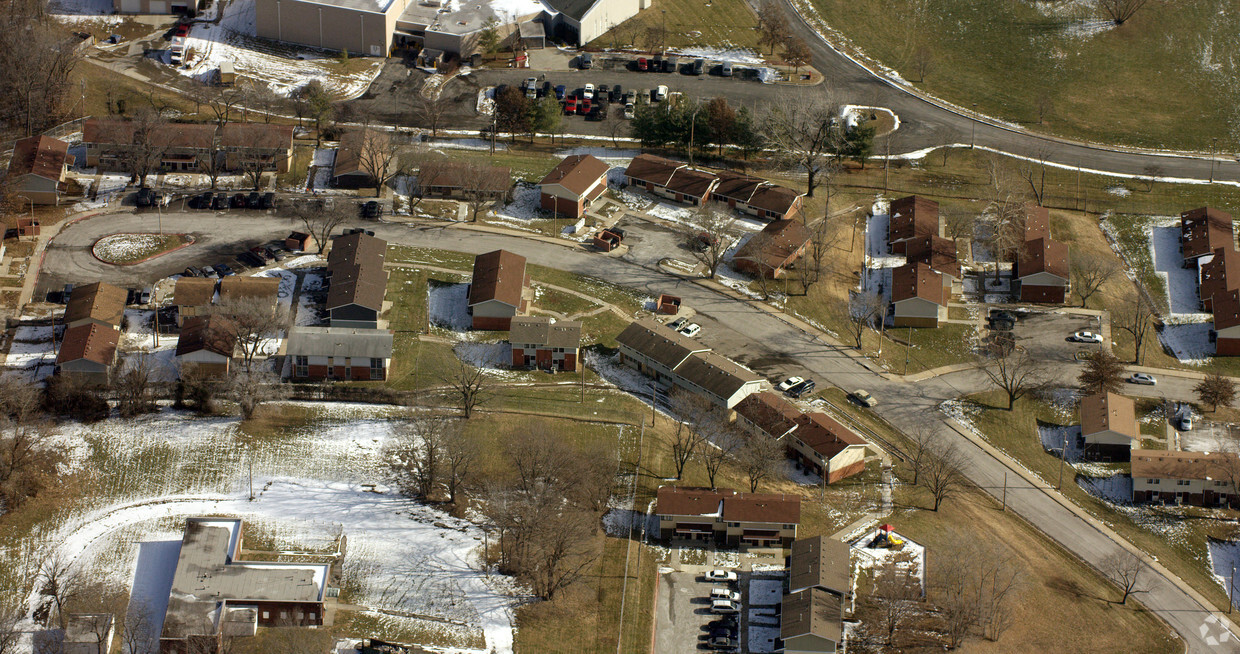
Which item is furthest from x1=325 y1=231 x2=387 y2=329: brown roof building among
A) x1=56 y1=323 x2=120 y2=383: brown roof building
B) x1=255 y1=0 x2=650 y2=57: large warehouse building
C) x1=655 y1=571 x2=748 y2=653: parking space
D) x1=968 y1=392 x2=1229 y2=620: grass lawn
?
x1=968 y1=392 x2=1229 y2=620: grass lawn

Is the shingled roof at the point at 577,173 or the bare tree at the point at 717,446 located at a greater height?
the shingled roof at the point at 577,173

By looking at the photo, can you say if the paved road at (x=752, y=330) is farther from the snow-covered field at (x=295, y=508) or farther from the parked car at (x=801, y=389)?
the snow-covered field at (x=295, y=508)

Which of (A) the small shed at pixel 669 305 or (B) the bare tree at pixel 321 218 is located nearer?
(A) the small shed at pixel 669 305

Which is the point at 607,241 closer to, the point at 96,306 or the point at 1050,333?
the point at 1050,333

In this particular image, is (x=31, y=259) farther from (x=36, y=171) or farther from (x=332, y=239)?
(x=332, y=239)

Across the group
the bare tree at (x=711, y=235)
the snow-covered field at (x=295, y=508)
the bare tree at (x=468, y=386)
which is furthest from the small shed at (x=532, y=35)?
the snow-covered field at (x=295, y=508)

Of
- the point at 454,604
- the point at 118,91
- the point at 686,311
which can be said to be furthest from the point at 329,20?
the point at 454,604
